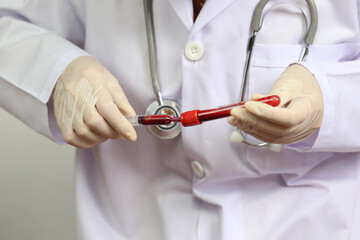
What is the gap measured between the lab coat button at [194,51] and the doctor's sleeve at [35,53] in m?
0.20

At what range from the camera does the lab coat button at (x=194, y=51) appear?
694mm

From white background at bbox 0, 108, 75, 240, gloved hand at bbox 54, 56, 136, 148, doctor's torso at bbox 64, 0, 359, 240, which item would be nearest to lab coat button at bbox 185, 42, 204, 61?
doctor's torso at bbox 64, 0, 359, 240

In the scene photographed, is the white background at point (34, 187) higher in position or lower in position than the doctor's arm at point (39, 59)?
lower

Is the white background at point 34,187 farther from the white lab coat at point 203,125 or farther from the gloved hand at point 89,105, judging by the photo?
the gloved hand at point 89,105

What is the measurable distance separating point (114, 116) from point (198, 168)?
0.18 metres

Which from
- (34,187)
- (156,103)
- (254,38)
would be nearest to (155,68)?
(156,103)

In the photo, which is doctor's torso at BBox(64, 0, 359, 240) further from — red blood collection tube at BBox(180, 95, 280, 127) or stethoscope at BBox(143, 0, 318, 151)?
red blood collection tube at BBox(180, 95, 280, 127)

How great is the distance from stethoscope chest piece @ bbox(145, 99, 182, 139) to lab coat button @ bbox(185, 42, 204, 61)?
0.27 feet

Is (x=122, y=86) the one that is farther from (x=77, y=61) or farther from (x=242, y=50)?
(x=242, y=50)

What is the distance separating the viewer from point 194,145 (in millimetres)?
724

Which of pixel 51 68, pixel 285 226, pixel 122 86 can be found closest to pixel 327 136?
pixel 285 226

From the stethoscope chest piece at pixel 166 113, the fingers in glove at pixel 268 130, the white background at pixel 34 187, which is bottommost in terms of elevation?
the white background at pixel 34 187

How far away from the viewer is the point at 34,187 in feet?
3.93

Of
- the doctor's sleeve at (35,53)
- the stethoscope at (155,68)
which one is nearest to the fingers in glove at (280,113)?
the stethoscope at (155,68)
